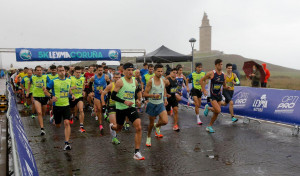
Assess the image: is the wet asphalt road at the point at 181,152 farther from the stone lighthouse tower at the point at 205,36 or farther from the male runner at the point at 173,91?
the stone lighthouse tower at the point at 205,36

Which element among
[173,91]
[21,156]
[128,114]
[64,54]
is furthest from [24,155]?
[64,54]

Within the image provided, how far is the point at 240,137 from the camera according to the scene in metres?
7.11

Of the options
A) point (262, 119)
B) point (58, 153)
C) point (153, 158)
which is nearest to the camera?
point (153, 158)

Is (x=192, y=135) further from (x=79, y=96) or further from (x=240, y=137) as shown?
(x=79, y=96)

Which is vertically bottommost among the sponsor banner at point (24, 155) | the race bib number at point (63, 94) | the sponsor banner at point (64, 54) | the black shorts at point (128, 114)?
the sponsor banner at point (24, 155)

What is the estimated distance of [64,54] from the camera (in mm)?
17547

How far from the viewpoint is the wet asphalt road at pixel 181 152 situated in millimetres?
4818

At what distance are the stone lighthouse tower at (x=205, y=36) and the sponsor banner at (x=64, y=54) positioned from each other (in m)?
138

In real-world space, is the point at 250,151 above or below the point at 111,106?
below

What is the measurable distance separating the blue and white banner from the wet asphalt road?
45 cm

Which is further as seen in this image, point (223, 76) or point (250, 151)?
point (223, 76)

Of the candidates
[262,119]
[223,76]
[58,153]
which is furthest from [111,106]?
[262,119]

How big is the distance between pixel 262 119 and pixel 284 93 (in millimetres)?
1129

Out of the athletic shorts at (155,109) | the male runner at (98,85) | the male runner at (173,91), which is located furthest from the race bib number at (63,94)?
the male runner at (173,91)
